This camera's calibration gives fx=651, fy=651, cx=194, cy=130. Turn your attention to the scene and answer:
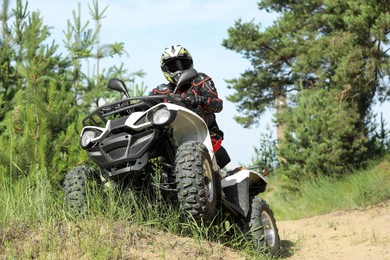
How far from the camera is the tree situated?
13.3 meters

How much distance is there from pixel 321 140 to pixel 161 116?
8.79 meters

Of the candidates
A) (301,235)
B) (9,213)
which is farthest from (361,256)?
(9,213)

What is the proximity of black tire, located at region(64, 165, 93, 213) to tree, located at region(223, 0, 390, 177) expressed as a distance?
8.29 m

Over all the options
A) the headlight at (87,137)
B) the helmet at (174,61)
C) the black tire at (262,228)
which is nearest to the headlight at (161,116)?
the headlight at (87,137)

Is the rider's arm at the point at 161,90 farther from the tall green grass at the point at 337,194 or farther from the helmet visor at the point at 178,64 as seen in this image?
the tall green grass at the point at 337,194

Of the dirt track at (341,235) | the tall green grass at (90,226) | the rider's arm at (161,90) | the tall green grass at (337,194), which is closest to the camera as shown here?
the tall green grass at (90,226)

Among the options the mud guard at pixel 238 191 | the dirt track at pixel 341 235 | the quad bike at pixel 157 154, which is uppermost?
the quad bike at pixel 157 154

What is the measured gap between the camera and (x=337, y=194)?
11.4 meters

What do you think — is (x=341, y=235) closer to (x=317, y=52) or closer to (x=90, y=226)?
(x=90, y=226)

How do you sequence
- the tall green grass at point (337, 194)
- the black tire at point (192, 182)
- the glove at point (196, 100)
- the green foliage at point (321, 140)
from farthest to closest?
1. the green foliage at point (321, 140)
2. the tall green grass at point (337, 194)
3. the glove at point (196, 100)
4. the black tire at point (192, 182)

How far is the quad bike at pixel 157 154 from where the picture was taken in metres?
5.08

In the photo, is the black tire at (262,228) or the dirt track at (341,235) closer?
the black tire at (262,228)

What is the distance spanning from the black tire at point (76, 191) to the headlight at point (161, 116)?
953 mm

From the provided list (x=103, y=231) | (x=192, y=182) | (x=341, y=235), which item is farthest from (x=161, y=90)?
(x=341, y=235)
